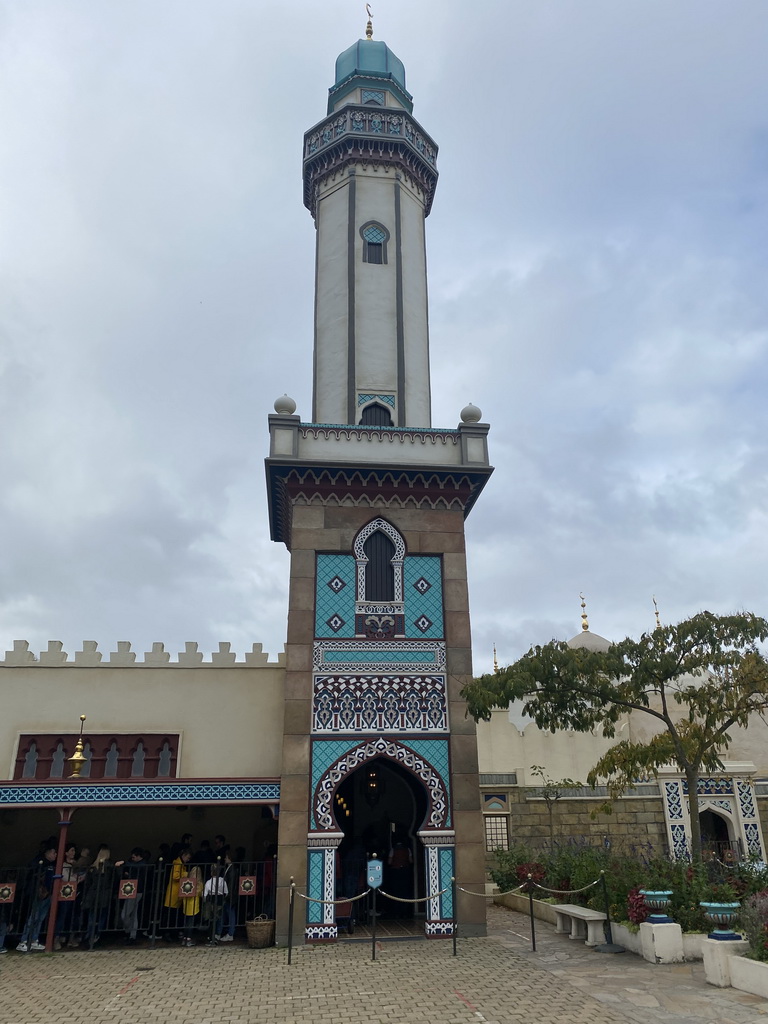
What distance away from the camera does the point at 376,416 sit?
18062mm

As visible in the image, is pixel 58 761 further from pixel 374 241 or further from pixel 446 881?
pixel 374 241

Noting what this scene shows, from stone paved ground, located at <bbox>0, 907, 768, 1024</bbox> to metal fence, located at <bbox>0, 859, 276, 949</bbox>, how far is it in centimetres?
58

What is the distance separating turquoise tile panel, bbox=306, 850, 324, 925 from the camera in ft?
43.5

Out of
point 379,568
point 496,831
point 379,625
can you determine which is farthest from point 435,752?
point 496,831

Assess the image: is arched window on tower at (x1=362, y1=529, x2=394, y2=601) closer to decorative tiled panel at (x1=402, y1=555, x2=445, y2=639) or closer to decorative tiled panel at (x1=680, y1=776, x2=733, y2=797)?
decorative tiled panel at (x1=402, y1=555, x2=445, y2=639)

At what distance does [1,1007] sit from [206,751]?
23.7 ft

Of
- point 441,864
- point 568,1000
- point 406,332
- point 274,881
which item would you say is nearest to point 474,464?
point 406,332

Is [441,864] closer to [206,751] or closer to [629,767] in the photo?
[629,767]

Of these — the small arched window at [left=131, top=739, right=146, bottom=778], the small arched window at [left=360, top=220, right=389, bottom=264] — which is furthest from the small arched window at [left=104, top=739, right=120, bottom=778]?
the small arched window at [left=360, top=220, right=389, bottom=264]

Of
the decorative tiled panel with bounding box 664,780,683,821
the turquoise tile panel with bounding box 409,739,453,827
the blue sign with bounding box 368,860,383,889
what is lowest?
the blue sign with bounding box 368,860,383,889

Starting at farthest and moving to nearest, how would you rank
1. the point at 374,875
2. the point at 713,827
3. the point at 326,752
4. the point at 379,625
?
the point at 713,827, the point at 379,625, the point at 326,752, the point at 374,875

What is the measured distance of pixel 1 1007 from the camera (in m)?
9.30

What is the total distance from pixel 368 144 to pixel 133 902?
17947 mm

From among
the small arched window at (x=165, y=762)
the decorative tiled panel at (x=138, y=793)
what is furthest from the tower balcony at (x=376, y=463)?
the small arched window at (x=165, y=762)
